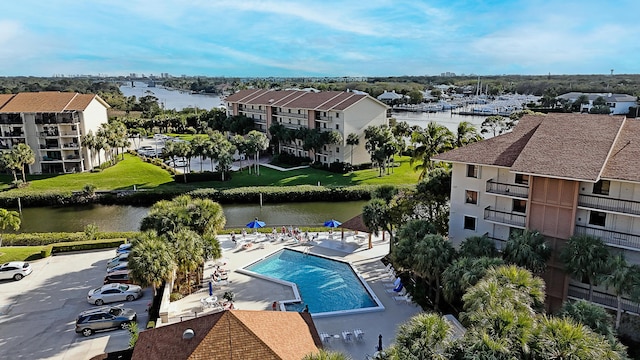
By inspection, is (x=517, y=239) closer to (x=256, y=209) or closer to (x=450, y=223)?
(x=450, y=223)

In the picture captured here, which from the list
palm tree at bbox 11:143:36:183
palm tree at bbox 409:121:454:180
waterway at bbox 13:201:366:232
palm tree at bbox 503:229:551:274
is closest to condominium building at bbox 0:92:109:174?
palm tree at bbox 11:143:36:183

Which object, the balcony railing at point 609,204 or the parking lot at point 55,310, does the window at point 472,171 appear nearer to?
the balcony railing at point 609,204

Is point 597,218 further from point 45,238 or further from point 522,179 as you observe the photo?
point 45,238

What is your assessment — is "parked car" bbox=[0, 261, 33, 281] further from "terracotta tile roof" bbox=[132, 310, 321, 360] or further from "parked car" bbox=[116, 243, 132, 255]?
"terracotta tile roof" bbox=[132, 310, 321, 360]

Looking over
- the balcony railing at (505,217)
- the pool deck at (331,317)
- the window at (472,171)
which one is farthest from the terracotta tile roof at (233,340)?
the window at (472,171)

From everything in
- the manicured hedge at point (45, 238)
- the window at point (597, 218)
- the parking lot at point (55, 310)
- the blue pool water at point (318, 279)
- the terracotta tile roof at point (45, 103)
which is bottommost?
the blue pool water at point (318, 279)

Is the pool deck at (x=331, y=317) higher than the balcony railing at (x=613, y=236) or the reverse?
the reverse

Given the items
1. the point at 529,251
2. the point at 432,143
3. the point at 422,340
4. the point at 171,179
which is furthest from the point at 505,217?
the point at 171,179
